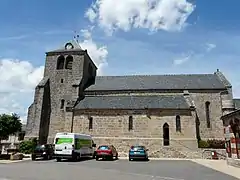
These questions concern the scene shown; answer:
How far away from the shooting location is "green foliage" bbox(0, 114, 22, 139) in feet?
81.5

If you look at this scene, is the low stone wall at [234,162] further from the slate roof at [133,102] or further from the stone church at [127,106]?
the slate roof at [133,102]

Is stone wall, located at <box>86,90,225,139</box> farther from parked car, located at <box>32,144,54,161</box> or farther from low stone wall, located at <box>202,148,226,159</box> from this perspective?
parked car, located at <box>32,144,54,161</box>

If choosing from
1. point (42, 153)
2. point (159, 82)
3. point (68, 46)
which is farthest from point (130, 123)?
point (68, 46)

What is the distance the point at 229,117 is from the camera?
1873cm

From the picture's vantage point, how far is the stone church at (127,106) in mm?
30703

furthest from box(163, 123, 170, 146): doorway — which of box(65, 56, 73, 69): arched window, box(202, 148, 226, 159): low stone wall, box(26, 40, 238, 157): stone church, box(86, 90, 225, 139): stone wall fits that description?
box(65, 56, 73, 69): arched window

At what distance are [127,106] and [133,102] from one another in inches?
53.8

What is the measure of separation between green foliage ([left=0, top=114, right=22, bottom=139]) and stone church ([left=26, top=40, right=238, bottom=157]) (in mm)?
7790

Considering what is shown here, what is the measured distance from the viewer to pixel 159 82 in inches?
1487

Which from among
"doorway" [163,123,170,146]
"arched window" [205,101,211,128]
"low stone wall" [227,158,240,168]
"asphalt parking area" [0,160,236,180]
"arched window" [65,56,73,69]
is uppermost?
"arched window" [65,56,73,69]

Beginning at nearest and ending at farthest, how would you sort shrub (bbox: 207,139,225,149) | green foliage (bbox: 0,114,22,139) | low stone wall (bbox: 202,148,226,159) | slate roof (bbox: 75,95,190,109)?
green foliage (bbox: 0,114,22,139) → low stone wall (bbox: 202,148,226,159) → shrub (bbox: 207,139,225,149) → slate roof (bbox: 75,95,190,109)

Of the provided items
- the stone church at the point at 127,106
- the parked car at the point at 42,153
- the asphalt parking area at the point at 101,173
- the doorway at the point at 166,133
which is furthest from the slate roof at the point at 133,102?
the asphalt parking area at the point at 101,173

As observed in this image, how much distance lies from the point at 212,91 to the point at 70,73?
21.5 m

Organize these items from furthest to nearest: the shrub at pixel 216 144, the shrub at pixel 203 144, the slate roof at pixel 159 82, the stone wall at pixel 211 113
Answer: the slate roof at pixel 159 82 < the stone wall at pixel 211 113 < the shrub at pixel 203 144 < the shrub at pixel 216 144
